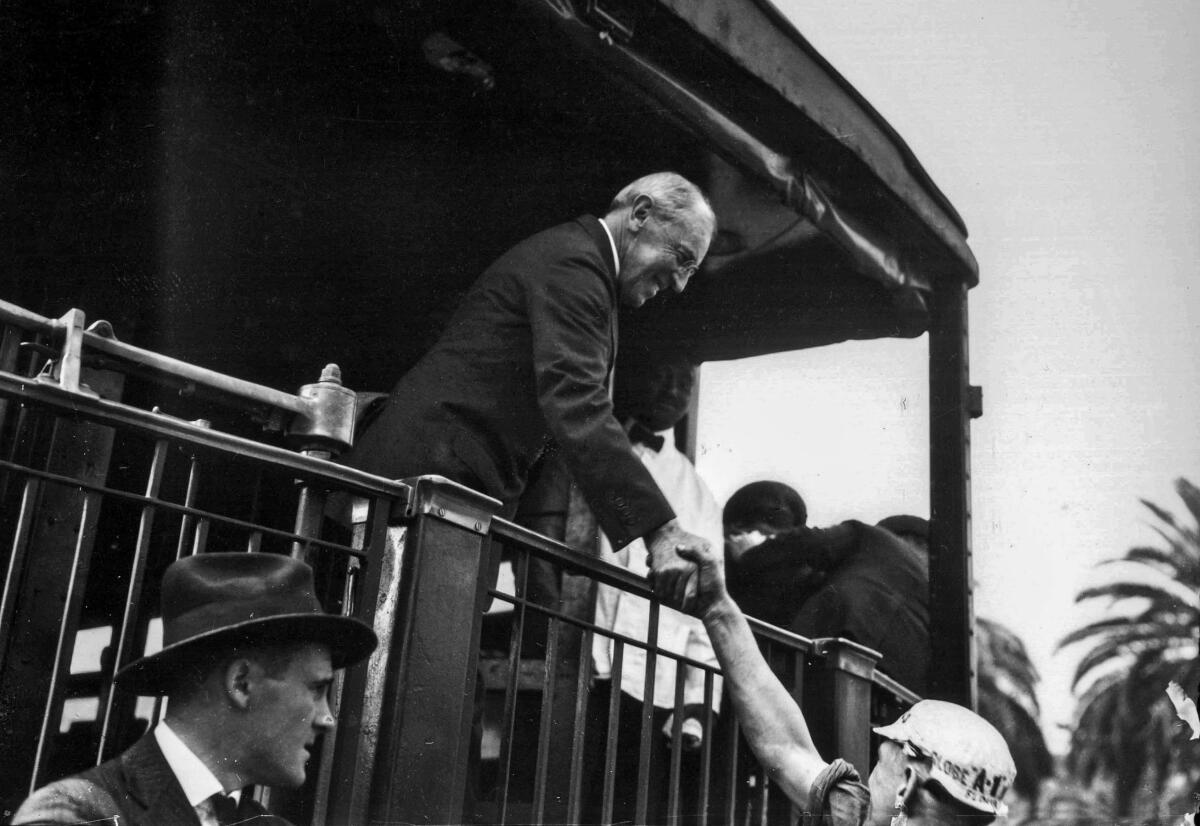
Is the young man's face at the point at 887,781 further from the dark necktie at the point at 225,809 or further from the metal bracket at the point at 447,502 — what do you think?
A: the dark necktie at the point at 225,809

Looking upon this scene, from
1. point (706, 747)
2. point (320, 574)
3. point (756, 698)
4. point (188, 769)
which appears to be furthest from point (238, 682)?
point (706, 747)

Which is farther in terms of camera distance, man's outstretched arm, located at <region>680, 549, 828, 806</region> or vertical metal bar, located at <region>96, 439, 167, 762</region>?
man's outstretched arm, located at <region>680, 549, 828, 806</region>

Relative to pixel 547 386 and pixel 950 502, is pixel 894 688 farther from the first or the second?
pixel 547 386

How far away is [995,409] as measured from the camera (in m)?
4.09

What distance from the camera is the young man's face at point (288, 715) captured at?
2053 mm

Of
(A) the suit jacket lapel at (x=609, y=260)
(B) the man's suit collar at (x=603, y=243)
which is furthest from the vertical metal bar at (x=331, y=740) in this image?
(B) the man's suit collar at (x=603, y=243)

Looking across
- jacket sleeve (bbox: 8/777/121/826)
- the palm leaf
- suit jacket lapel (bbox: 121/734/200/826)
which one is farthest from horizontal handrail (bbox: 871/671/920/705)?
jacket sleeve (bbox: 8/777/121/826)

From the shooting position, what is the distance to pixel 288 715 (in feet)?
6.86

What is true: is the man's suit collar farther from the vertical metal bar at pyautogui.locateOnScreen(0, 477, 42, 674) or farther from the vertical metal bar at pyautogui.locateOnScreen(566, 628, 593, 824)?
the vertical metal bar at pyautogui.locateOnScreen(0, 477, 42, 674)

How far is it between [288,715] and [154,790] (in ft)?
0.76

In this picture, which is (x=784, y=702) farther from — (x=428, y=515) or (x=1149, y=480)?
(x=1149, y=480)

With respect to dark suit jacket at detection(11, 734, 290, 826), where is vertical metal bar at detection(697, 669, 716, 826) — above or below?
above

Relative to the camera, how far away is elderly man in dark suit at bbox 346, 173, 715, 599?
2.94 m

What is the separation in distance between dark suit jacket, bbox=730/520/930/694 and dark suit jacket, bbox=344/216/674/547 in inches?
49.3
